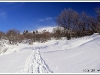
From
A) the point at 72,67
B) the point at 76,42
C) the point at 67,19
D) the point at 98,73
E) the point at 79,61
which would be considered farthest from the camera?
the point at 76,42

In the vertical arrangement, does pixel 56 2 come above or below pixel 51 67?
above

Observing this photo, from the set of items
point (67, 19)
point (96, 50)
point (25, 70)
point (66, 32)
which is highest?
point (67, 19)

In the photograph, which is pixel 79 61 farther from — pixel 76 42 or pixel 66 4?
pixel 76 42

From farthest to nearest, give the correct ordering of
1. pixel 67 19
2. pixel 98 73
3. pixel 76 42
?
1. pixel 76 42
2. pixel 67 19
3. pixel 98 73

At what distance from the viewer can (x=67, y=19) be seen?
842cm

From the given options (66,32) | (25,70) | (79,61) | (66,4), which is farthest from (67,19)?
(25,70)

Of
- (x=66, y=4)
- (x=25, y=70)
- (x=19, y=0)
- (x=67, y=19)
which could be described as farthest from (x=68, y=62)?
(x=67, y=19)

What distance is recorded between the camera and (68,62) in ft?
19.5

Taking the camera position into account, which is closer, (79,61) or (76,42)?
(79,61)

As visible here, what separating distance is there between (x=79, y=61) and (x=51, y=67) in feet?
2.72

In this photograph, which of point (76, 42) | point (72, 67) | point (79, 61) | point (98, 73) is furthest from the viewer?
point (76, 42)

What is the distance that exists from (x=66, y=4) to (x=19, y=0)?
1.39m

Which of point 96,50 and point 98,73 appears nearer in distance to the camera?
point 98,73

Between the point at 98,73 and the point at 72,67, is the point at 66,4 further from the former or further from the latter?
the point at 98,73
